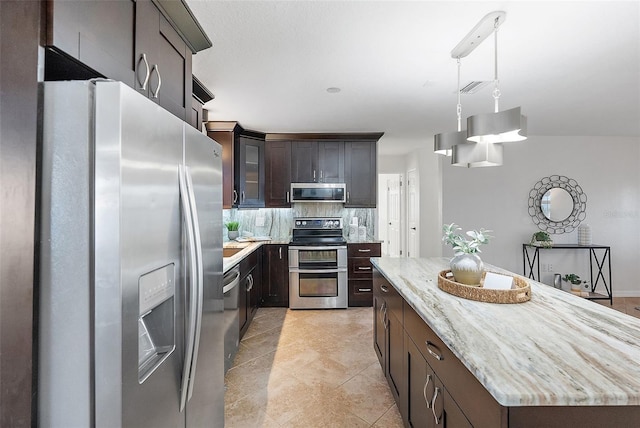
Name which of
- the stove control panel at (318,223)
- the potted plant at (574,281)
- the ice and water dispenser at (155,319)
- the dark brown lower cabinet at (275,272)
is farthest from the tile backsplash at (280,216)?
the ice and water dispenser at (155,319)

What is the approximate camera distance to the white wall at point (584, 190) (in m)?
4.99

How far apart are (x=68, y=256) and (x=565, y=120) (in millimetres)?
5152

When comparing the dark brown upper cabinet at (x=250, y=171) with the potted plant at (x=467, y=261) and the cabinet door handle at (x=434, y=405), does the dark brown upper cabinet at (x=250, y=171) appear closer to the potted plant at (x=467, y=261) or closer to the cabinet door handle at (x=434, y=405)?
the potted plant at (x=467, y=261)

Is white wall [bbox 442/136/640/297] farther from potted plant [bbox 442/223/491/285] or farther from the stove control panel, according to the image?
potted plant [bbox 442/223/491/285]

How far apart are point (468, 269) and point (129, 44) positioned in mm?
1871

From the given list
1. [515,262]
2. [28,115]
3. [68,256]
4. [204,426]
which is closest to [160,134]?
[28,115]

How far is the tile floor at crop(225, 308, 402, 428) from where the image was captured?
2.03 metres

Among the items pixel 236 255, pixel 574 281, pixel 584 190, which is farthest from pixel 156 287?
pixel 584 190

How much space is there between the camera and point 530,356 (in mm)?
999

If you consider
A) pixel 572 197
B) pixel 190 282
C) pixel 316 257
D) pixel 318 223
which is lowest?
pixel 316 257

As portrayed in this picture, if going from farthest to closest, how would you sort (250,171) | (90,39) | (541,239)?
(541,239) < (250,171) < (90,39)

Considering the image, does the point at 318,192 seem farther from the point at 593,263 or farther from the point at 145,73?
the point at 593,263

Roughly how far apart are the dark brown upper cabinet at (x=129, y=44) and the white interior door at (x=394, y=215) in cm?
605

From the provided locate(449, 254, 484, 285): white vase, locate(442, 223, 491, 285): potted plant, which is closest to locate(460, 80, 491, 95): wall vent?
locate(442, 223, 491, 285): potted plant
